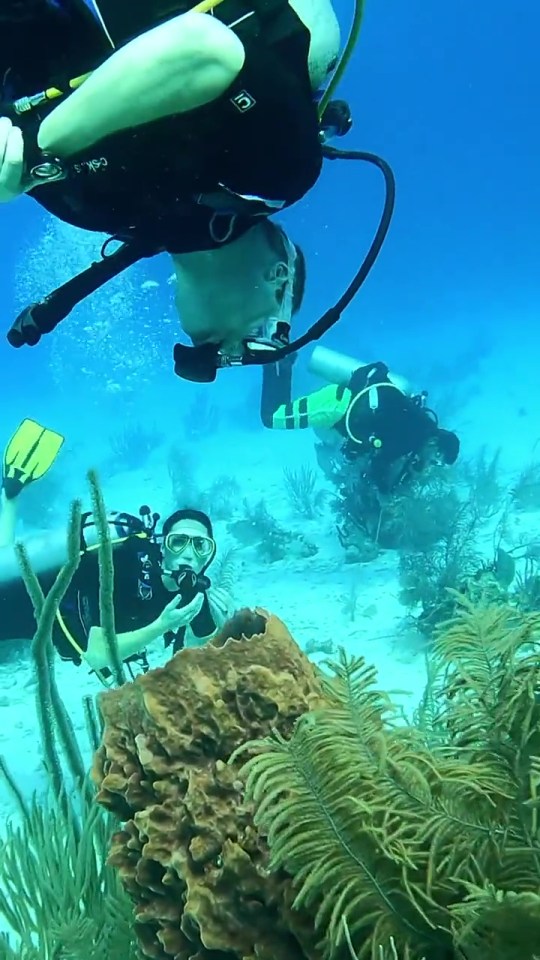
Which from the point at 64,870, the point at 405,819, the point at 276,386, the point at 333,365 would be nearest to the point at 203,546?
the point at 64,870

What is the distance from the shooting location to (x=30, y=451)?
704 centimetres

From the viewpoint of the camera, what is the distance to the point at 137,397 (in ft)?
112

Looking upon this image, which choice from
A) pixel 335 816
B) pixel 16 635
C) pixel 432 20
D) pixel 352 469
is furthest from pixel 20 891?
pixel 432 20

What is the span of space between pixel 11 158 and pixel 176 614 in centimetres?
352

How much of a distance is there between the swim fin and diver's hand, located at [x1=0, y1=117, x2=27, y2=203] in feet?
16.3

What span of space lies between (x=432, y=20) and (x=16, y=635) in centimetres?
8594

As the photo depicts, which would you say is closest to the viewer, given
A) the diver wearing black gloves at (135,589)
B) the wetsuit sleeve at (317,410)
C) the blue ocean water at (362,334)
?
the diver wearing black gloves at (135,589)

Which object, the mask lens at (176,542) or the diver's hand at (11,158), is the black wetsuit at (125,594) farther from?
the diver's hand at (11,158)

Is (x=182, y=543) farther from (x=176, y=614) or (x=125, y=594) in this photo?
(x=176, y=614)

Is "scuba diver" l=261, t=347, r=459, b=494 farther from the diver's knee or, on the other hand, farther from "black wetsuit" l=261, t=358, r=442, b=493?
the diver's knee

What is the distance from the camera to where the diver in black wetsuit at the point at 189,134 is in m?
1.92

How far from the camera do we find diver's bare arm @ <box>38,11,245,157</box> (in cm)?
187

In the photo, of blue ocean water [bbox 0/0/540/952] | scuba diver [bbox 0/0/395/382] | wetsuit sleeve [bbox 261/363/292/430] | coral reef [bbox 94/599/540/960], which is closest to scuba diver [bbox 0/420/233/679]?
blue ocean water [bbox 0/0/540/952]

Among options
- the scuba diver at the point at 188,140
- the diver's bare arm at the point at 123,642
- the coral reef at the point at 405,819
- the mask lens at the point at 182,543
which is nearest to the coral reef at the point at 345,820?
the coral reef at the point at 405,819
